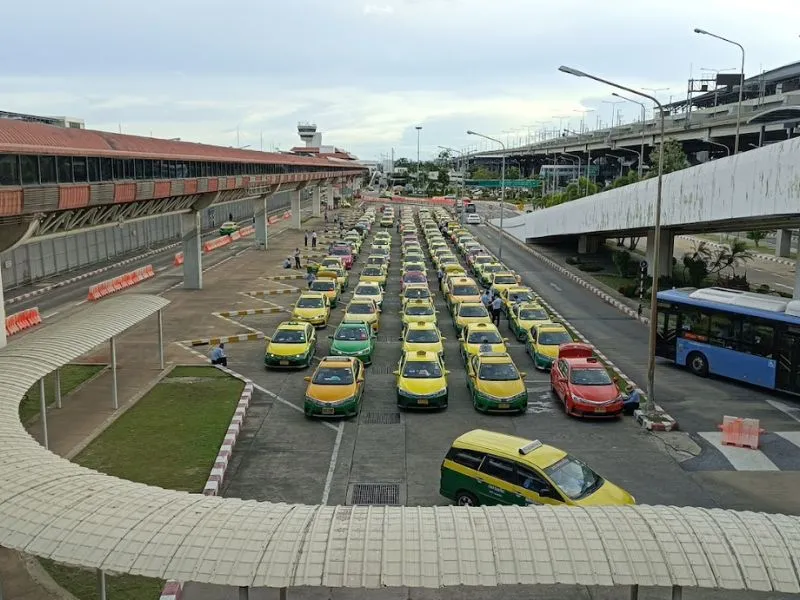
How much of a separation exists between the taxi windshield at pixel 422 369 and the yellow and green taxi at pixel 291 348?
173 inches

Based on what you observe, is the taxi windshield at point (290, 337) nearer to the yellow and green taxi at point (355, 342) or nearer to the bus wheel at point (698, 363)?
the yellow and green taxi at point (355, 342)

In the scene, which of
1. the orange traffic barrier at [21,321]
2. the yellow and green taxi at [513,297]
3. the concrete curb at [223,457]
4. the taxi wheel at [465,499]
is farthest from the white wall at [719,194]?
the orange traffic barrier at [21,321]

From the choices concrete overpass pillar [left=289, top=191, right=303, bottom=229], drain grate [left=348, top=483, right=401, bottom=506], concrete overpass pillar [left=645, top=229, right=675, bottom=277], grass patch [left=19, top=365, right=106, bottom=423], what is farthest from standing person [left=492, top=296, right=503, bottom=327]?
concrete overpass pillar [left=289, top=191, right=303, bottom=229]

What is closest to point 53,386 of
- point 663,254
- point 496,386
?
point 496,386

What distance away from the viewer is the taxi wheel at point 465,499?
496 inches

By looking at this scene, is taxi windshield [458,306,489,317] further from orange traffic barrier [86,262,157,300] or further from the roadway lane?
orange traffic barrier [86,262,157,300]

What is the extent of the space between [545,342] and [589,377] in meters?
4.51

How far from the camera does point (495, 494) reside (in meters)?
12.2

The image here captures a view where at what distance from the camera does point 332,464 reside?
50.8ft

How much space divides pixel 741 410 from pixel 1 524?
57.0 ft

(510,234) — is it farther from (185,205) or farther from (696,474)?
(696,474)

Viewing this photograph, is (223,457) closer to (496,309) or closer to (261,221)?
(496,309)

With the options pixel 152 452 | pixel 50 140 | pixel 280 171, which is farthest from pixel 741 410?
pixel 280 171

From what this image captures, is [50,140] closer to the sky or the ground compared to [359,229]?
closer to the sky
